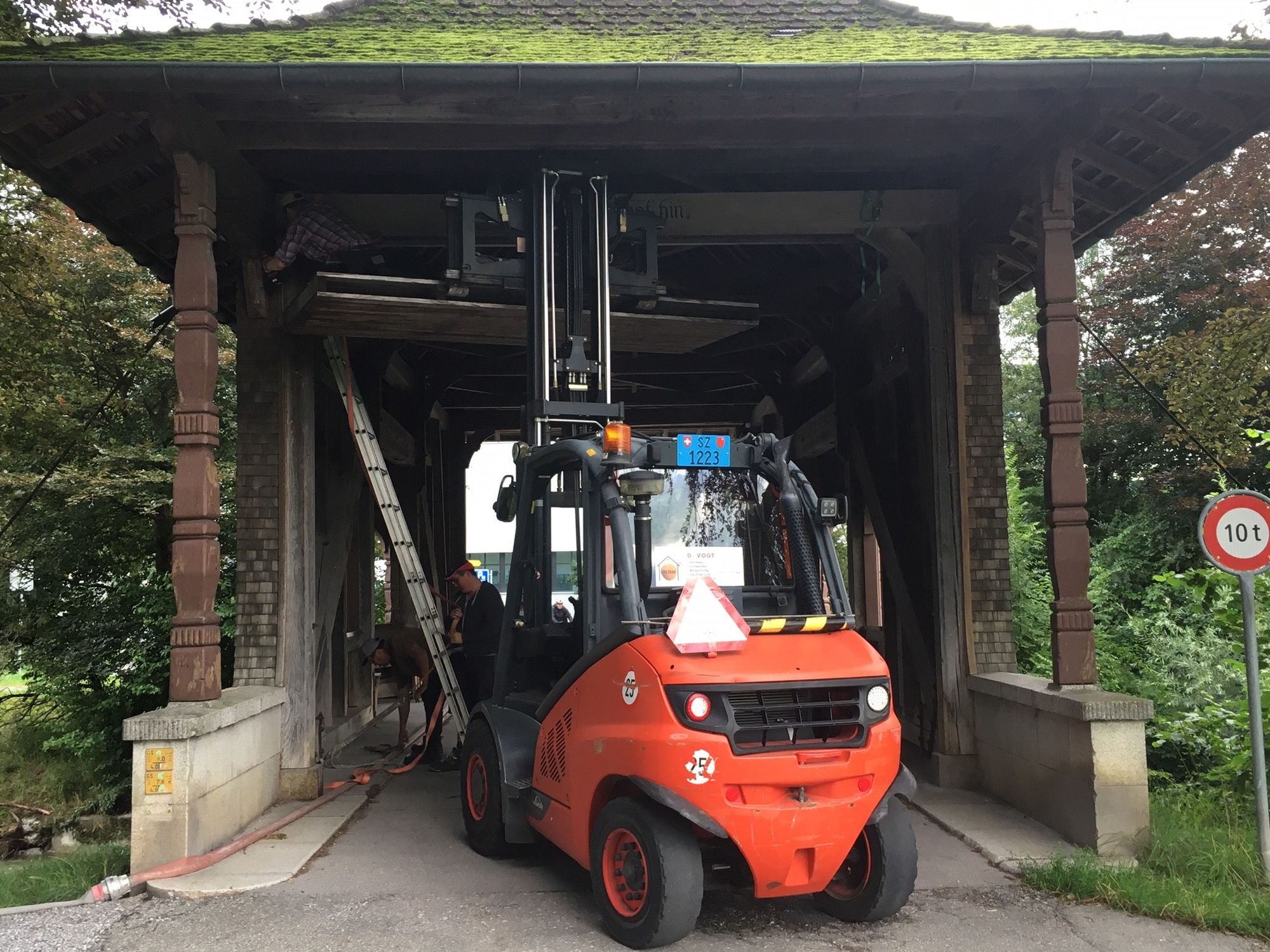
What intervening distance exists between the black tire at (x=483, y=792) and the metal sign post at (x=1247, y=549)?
405 centimetres

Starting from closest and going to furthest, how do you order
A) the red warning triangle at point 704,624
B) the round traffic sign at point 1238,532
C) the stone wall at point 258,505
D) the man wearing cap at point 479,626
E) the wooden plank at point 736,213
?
the red warning triangle at point 704,624
the round traffic sign at point 1238,532
the stone wall at point 258,505
the wooden plank at point 736,213
the man wearing cap at point 479,626

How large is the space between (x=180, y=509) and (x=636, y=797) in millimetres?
3332

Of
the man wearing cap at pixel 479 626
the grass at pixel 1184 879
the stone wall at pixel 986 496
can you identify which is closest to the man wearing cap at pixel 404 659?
the man wearing cap at pixel 479 626

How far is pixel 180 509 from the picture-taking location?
6195 mm

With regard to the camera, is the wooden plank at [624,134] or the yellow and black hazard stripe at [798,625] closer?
the yellow and black hazard stripe at [798,625]

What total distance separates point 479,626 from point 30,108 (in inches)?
185

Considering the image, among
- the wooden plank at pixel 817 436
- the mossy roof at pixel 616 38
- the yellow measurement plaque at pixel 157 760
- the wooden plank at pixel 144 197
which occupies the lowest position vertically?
the yellow measurement plaque at pixel 157 760

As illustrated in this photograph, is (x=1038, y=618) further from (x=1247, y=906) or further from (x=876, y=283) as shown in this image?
(x=1247, y=906)

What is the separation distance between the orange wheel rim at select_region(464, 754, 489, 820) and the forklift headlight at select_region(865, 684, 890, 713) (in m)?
2.48

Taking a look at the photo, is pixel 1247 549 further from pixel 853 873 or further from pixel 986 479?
pixel 853 873

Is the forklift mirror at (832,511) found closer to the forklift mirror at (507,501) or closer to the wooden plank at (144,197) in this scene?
the forklift mirror at (507,501)

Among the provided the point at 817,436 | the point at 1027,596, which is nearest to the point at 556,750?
the point at 817,436

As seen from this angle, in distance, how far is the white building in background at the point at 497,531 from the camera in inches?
221

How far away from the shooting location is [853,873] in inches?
195
